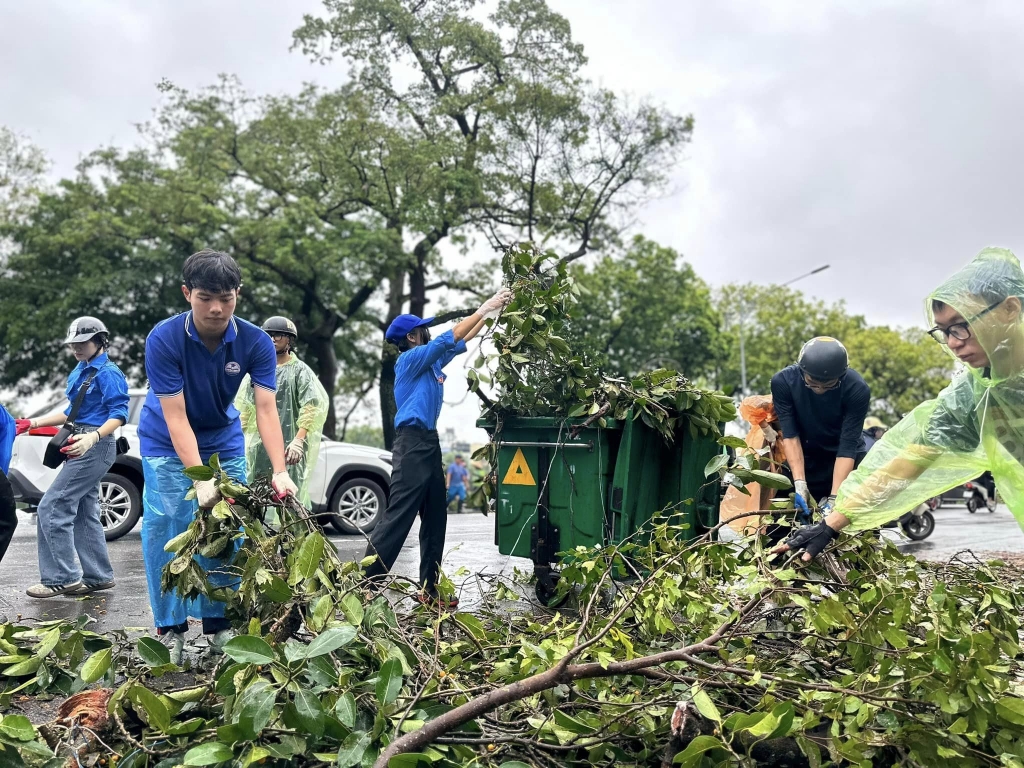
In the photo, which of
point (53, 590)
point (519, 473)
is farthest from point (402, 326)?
point (53, 590)

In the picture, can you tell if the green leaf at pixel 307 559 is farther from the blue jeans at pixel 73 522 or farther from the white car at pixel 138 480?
the white car at pixel 138 480

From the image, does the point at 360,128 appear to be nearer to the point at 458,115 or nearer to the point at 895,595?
the point at 458,115

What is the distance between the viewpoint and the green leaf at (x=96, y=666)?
304 cm

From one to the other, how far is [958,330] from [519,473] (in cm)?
343

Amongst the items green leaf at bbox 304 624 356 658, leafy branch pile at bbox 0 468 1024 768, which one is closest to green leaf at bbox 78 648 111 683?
leafy branch pile at bbox 0 468 1024 768

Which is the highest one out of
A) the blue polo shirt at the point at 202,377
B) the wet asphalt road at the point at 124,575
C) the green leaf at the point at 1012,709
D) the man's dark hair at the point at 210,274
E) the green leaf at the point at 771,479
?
the man's dark hair at the point at 210,274

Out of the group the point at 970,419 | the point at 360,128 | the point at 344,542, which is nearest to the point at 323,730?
the point at 970,419

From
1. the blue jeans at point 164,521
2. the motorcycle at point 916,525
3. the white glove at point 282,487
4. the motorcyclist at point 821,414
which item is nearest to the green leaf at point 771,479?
the motorcyclist at point 821,414

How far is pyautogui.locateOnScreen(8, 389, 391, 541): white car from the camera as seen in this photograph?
948 centimetres

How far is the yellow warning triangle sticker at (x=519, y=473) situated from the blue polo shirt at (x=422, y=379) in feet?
2.05

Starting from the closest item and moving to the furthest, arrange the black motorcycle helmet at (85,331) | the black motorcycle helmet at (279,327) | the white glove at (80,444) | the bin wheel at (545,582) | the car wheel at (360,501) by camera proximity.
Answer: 1. the bin wheel at (545,582)
2. the white glove at (80,444)
3. the black motorcycle helmet at (85,331)
4. the black motorcycle helmet at (279,327)
5. the car wheel at (360,501)

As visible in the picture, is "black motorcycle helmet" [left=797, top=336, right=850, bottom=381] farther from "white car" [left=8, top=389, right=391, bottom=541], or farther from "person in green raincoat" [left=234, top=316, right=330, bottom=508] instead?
"white car" [left=8, top=389, right=391, bottom=541]

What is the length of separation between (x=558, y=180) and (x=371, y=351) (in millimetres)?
8290

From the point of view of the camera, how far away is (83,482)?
6445 mm
